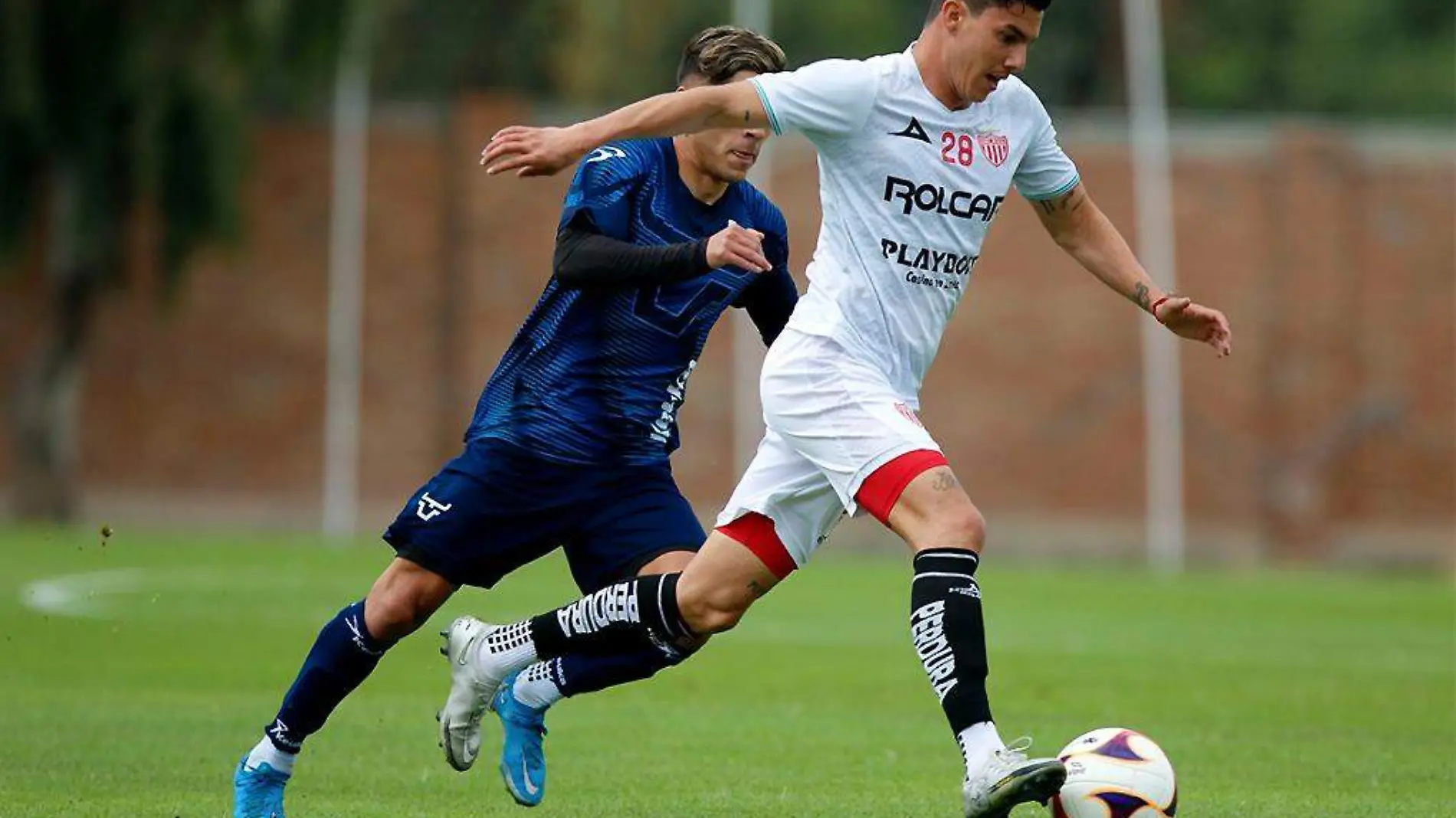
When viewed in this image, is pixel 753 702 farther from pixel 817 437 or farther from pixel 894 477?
pixel 894 477

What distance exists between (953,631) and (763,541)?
88 centimetres

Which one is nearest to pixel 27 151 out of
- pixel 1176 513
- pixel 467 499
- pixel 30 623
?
pixel 30 623

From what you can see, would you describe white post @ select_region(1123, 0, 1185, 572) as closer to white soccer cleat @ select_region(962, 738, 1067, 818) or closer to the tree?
the tree

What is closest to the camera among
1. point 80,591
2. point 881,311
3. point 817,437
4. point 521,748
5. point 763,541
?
point 817,437

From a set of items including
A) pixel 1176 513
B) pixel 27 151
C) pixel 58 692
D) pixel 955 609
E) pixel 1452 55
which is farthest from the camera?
pixel 1452 55

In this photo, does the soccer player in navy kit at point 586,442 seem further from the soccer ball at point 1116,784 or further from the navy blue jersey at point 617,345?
the soccer ball at point 1116,784

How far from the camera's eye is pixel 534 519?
24.2 ft

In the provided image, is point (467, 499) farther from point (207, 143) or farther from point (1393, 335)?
point (1393, 335)

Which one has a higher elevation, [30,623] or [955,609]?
[955,609]

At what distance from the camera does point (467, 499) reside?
7.29 metres

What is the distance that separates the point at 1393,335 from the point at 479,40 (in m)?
13.6

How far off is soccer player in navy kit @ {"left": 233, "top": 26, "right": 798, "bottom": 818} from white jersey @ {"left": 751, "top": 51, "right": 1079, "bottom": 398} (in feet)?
1.63

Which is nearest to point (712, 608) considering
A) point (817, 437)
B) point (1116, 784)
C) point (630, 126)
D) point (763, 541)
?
point (763, 541)

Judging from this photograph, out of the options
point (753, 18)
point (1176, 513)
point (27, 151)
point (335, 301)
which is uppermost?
point (753, 18)
